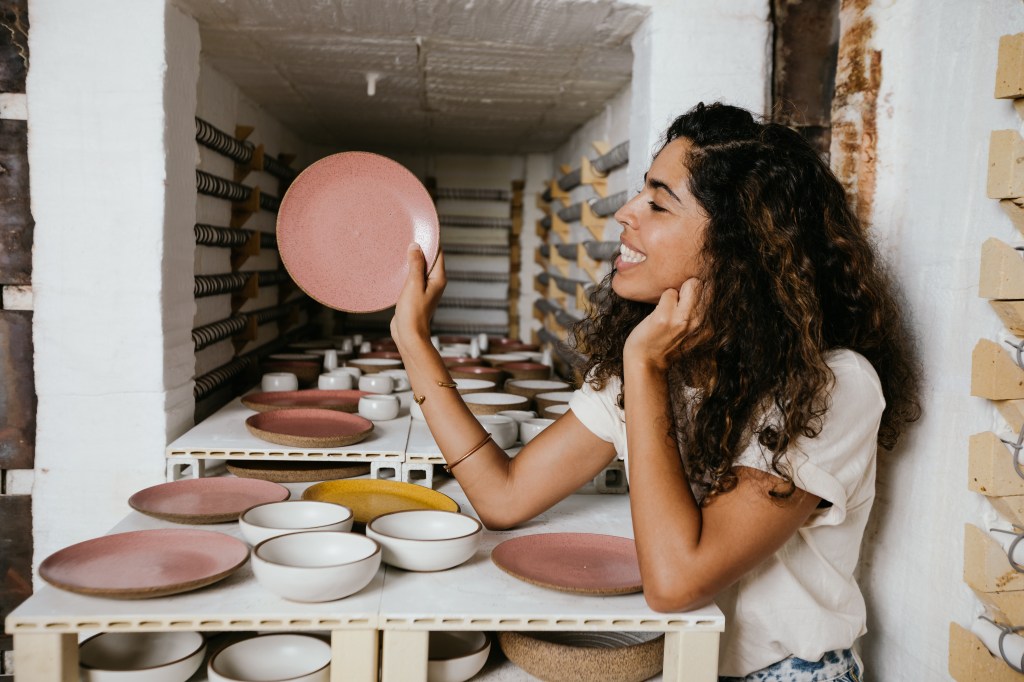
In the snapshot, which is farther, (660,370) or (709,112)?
(709,112)

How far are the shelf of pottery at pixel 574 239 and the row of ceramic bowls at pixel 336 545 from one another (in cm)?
148

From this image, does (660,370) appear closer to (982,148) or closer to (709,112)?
(709,112)

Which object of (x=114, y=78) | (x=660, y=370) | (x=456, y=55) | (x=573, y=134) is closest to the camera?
(x=660, y=370)

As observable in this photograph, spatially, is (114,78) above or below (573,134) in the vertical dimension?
below

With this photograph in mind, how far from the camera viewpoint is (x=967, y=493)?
158 cm

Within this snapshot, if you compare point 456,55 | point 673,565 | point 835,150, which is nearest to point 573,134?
point 456,55

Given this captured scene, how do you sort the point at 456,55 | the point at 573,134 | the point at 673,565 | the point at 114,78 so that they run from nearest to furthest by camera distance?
1. the point at 673,565
2. the point at 114,78
3. the point at 456,55
4. the point at 573,134

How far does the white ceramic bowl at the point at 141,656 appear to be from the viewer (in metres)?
1.36

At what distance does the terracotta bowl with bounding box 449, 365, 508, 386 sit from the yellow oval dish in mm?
1459

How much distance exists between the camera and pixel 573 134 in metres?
4.51

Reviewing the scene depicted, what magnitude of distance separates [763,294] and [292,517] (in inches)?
42.3

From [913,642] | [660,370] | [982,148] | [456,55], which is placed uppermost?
[456,55]

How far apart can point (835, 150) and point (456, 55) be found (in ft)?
4.59

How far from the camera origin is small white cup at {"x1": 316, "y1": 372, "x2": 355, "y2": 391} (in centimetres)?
313
